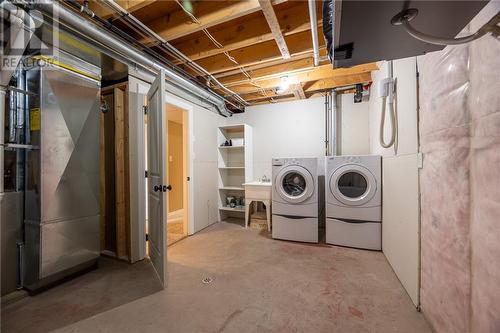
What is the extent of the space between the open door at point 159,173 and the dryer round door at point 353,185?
2117mm

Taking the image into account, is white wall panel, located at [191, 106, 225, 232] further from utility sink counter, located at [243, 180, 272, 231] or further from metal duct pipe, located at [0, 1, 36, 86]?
metal duct pipe, located at [0, 1, 36, 86]

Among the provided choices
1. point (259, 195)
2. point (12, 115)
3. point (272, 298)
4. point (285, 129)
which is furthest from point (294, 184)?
point (12, 115)

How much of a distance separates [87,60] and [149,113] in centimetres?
72

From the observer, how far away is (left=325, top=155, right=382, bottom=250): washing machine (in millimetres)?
2578

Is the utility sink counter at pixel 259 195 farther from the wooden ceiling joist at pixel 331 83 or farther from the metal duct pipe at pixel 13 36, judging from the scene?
the metal duct pipe at pixel 13 36

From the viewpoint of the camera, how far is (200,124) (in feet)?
11.3

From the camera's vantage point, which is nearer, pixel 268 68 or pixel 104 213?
pixel 104 213

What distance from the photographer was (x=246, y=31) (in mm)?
2016

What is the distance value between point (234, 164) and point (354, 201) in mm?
2327

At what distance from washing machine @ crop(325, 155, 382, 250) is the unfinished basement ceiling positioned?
1197 mm

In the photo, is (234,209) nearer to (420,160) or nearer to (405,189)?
(405,189)

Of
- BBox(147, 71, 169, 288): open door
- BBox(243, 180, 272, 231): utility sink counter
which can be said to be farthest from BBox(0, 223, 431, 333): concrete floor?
BBox(243, 180, 272, 231): utility sink counter

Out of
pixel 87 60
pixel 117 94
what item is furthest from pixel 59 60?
pixel 117 94

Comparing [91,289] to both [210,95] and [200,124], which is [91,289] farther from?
[210,95]
